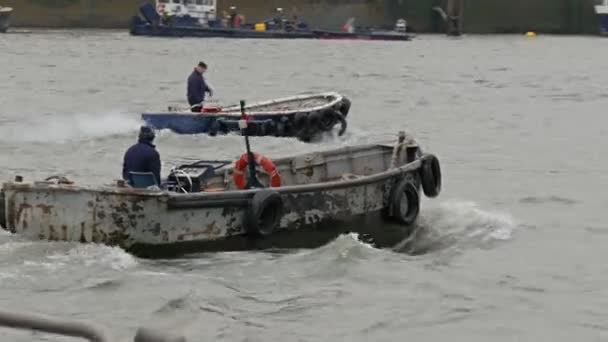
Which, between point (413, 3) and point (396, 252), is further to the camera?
point (413, 3)

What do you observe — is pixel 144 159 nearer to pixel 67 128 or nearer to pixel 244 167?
pixel 244 167

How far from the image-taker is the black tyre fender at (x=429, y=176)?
16.9 m

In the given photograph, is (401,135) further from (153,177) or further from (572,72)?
(572,72)

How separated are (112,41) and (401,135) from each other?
178 feet

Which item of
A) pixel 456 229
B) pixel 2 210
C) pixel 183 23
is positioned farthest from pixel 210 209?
pixel 183 23

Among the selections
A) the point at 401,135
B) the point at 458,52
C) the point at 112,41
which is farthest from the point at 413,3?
the point at 401,135

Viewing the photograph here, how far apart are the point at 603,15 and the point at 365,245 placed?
79.9 metres

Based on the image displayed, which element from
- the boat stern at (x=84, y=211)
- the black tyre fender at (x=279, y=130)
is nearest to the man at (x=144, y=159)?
the boat stern at (x=84, y=211)

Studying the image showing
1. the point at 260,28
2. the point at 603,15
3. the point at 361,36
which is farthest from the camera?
the point at 603,15

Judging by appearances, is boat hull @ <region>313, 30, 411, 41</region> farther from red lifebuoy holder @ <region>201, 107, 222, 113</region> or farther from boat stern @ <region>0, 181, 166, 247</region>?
boat stern @ <region>0, 181, 166, 247</region>

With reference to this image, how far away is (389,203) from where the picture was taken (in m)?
16.0

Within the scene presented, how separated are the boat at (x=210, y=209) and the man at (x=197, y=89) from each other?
9.70 meters

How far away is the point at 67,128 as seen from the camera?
30656 mm

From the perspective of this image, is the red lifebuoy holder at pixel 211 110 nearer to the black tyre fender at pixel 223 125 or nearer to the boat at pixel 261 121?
the boat at pixel 261 121
